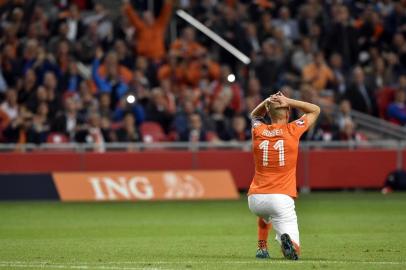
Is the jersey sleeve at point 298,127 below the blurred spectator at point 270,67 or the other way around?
the other way around

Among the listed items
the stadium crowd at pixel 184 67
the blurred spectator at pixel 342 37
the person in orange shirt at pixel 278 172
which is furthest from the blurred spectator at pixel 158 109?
the person in orange shirt at pixel 278 172

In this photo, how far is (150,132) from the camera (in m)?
26.9

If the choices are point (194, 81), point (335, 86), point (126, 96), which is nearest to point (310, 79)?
point (335, 86)

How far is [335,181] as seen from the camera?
27.5 m

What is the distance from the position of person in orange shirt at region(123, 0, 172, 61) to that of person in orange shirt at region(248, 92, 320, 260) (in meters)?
15.3

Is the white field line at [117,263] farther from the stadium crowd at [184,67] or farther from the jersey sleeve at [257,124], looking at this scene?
the stadium crowd at [184,67]

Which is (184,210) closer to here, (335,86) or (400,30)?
A: (335,86)

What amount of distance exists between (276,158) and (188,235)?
4.27m

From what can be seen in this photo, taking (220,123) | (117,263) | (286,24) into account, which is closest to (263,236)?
(117,263)

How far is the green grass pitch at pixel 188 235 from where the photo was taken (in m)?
12.5

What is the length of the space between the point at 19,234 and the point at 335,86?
13.5m

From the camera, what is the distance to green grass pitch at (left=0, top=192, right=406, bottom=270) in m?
12.5

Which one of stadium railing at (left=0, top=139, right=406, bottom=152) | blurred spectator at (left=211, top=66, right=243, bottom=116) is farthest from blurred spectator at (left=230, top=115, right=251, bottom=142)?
blurred spectator at (left=211, top=66, right=243, bottom=116)

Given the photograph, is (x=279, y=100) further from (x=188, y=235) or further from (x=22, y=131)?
(x=22, y=131)
